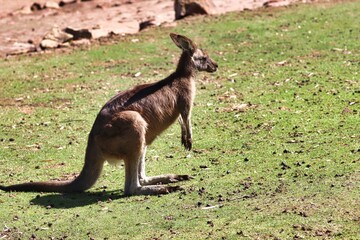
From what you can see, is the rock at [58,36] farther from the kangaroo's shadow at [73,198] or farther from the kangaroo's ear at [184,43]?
the kangaroo's shadow at [73,198]

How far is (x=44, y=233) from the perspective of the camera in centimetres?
706

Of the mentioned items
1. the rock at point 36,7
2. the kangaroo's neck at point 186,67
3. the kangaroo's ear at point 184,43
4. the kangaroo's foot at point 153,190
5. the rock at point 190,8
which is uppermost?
the kangaroo's ear at point 184,43

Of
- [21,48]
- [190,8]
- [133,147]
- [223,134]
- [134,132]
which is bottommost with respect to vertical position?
[21,48]

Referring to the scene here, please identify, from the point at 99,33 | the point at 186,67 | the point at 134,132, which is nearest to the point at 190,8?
the point at 99,33

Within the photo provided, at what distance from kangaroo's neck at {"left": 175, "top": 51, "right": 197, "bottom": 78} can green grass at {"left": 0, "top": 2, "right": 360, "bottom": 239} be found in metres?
0.87

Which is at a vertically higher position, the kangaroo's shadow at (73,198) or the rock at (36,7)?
the kangaroo's shadow at (73,198)

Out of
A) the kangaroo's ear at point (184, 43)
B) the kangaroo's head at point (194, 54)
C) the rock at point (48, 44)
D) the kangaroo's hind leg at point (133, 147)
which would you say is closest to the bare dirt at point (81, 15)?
the rock at point (48, 44)

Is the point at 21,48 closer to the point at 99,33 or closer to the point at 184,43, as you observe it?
the point at 99,33

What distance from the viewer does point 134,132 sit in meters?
7.77

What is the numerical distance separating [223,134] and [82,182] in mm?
2358

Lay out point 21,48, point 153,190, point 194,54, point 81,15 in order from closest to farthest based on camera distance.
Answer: point 153,190
point 194,54
point 21,48
point 81,15

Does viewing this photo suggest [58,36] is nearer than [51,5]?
Yes

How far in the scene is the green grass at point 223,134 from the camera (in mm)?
7008

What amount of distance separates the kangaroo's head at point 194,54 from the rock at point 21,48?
261 inches
